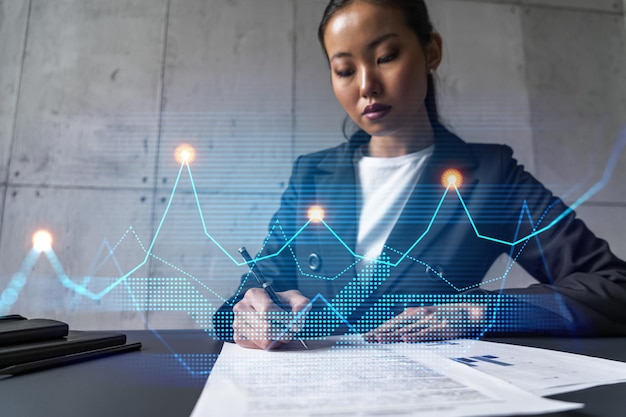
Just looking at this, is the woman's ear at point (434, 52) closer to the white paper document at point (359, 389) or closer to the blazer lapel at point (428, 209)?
the blazer lapel at point (428, 209)

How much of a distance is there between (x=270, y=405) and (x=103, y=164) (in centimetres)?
126

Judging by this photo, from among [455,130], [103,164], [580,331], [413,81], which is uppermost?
[413,81]

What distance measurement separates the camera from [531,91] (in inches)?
57.7

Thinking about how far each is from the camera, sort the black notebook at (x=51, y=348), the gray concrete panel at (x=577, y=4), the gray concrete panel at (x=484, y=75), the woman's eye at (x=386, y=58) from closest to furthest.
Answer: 1. the black notebook at (x=51, y=348)
2. the woman's eye at (x=386, y=58)
3. the gray concrete panel at (x=484, y=75)
4. the gray concrete panel at (x=577, y=4)

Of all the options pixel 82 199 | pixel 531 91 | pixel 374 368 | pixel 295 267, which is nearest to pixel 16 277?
pixel 82 199

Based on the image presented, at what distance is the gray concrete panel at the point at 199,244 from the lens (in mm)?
1224

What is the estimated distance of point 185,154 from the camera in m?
1.32

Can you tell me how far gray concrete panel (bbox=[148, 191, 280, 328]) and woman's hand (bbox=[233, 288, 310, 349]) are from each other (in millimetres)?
544

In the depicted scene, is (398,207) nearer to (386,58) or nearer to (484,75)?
(386,58)

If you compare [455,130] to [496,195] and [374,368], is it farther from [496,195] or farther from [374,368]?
[374,368]

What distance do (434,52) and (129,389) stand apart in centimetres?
139

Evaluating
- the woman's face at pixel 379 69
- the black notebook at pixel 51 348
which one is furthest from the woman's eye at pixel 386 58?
the black notebook at pixel 51 348

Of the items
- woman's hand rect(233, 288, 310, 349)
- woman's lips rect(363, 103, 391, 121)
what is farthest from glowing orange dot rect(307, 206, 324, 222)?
woman's hand rect(233, 288, 310, 349)

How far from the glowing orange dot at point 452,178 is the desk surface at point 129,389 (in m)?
0.69
